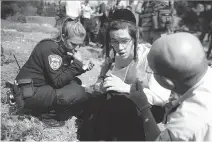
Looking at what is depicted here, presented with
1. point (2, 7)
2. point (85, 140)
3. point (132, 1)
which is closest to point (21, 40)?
point (132, 1)

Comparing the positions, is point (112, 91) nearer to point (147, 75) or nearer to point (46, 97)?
point (147, 75)

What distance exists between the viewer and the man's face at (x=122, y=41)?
2752 millimetres

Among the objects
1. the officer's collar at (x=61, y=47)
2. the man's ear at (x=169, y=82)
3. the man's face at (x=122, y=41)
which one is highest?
the man's face at (x=122, y=41)

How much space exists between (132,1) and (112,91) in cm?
656

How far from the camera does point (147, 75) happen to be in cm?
271

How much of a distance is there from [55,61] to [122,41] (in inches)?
31.0

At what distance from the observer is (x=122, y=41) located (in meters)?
2.77

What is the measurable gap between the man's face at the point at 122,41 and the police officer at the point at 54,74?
1.96 ft

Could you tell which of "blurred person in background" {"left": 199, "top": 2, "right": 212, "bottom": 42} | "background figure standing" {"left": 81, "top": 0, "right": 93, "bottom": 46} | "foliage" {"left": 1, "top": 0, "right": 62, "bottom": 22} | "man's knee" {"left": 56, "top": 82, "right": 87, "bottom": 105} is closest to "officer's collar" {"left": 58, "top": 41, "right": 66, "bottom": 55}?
"man's knee" {"left": 56, "top": 82, "right": 87, "bottom": 105}

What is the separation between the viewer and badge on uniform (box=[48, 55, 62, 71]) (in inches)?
120

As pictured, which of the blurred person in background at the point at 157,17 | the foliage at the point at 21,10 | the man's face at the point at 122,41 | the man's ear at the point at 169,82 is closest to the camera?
the man's ear at the point at 169,82

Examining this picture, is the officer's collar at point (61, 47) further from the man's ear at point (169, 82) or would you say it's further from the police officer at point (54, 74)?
the man's ear at point (169, 82)

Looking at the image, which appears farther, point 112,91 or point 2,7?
point 2,7

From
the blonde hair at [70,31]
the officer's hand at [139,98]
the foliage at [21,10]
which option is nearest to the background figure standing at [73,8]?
the foliage at [21,10]
